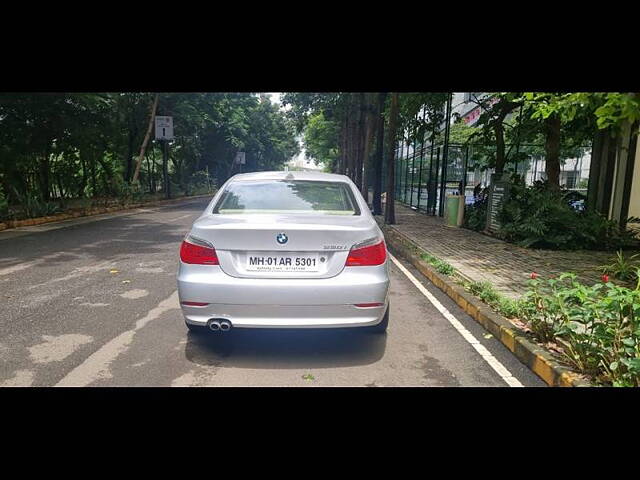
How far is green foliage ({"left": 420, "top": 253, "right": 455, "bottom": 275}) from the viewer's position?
24.3 ft

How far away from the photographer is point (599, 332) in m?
3.88

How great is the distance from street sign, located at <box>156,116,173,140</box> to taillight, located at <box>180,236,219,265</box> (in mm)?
20849

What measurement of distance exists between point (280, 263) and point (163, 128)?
846 inches

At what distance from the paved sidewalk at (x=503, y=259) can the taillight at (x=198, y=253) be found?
401 centimetres

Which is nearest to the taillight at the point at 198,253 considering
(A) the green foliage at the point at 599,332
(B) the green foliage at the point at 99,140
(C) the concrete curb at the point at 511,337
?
(C) the concrete curb at the point at 511,337

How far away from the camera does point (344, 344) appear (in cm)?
449

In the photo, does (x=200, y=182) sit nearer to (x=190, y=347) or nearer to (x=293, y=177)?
(x=293, y=177)

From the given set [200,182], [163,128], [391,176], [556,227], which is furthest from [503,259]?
[200,182]

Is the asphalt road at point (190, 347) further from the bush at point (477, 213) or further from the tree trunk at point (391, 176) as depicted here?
the tree trunk at point (391, 176)

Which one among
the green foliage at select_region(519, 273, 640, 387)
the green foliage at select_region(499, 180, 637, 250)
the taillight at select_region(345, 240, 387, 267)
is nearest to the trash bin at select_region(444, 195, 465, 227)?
the green foliage at select_region(499, 180, 637, 250)

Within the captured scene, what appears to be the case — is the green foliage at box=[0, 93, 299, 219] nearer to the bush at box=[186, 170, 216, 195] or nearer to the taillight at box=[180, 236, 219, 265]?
the bush at box=[186, 170, 216, 195]
